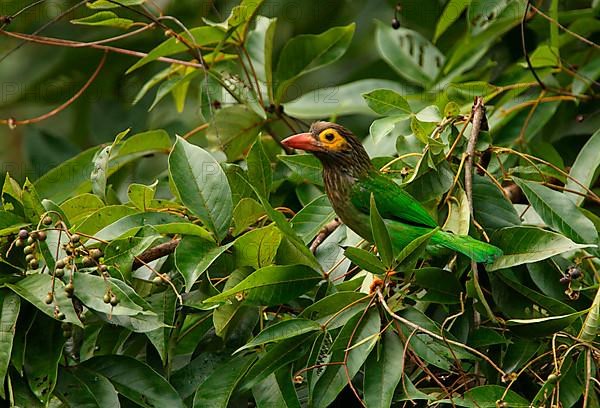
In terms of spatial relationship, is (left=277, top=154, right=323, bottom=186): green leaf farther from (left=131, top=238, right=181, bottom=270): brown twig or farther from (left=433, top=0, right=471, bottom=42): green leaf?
(left=433, top=0, right=471, bottom=42): green leaf

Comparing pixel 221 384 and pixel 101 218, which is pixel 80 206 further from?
pixel 221 384

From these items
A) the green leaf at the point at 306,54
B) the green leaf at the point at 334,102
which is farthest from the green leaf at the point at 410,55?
the green leaf at the point at 306,54

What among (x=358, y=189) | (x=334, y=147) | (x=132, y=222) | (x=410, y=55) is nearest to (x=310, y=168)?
(x=334, y=147)

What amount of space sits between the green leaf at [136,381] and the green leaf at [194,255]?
0.30m

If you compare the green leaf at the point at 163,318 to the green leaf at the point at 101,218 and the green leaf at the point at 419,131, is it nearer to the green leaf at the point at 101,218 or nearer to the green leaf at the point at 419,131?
the green leaf at the point at 101,218

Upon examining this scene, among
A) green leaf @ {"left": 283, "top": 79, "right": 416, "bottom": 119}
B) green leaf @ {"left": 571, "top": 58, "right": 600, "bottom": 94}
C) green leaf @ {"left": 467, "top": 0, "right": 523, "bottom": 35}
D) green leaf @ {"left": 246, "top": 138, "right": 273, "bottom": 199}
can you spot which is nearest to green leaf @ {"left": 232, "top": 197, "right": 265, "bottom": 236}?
green leaf @ {"left": 246, "top": 138, "right": 273, "bottom": 199}

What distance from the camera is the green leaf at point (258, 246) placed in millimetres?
2790

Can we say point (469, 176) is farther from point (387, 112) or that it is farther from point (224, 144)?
point (224, 144)

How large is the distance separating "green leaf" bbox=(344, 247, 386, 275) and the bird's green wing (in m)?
0.49

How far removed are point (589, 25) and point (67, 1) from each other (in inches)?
124

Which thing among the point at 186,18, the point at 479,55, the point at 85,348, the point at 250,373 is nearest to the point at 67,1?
the point at 186,18

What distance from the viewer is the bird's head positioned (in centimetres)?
337

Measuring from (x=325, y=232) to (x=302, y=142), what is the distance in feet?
1.00

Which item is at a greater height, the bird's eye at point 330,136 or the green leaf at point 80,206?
the green leaf at point 80,206
